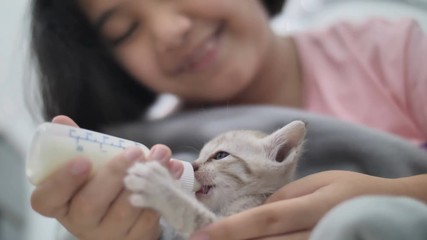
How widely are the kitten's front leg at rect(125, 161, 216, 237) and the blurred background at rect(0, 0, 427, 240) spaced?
44cm

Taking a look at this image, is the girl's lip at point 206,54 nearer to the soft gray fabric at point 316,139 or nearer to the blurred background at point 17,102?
the soft gray fabric at point 316,139

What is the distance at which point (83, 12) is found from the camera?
0.86 meters

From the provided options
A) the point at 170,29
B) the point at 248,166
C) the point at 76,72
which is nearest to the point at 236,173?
the point at 248,166

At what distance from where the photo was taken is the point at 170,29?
77 cm

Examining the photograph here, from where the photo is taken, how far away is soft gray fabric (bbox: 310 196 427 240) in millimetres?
330

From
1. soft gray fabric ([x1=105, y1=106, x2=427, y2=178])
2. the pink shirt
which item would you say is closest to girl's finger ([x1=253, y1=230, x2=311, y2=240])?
soft gray fabric ([x1=105, y1=106, x2=427, y2=178])

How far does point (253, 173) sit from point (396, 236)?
0.71 ft

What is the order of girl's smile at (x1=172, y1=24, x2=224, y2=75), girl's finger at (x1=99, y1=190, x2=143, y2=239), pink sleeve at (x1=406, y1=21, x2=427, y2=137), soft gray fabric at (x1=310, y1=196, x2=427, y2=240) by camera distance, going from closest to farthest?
soft gray fabric at (x1=310, y1=196, x2=427, y2=240), girl's finger at (x1=99, y1=190, x2=143, y2=239), pink sleeve at (x1=406, y1=21, x2=427, y2=137), girl's smile at (x1=172, y1=24, x2=224, y2=75)

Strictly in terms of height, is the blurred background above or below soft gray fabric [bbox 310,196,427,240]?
below

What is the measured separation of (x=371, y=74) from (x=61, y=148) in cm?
55

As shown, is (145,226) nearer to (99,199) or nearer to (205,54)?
(99,199)

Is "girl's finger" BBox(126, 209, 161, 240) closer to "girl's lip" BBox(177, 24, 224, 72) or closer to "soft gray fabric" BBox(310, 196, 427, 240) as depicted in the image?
"soft gray fabric" BBox(310, 196, 427, 240)

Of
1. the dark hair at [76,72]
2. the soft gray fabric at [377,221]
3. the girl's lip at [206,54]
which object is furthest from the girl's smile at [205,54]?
the soft gray fabric at [377,221]

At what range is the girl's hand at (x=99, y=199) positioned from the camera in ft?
1.34
